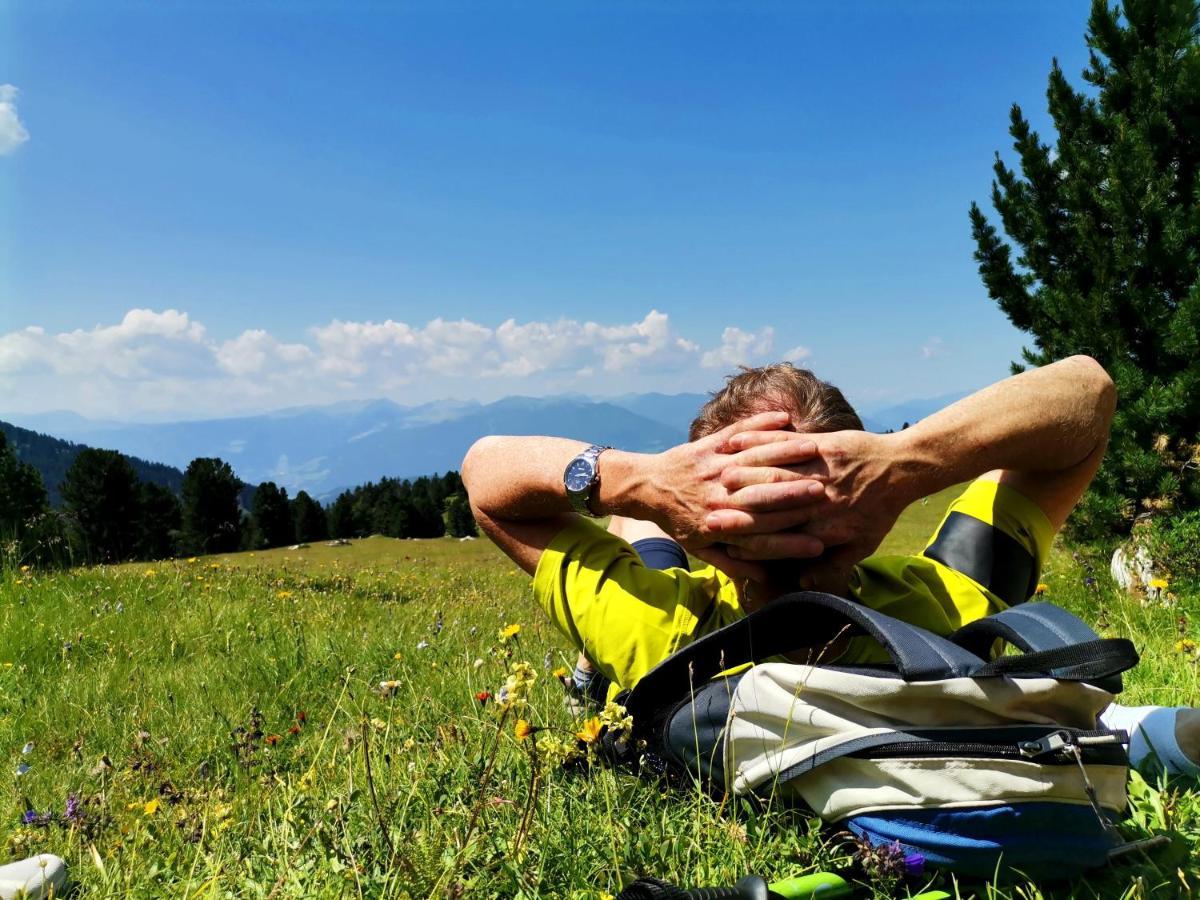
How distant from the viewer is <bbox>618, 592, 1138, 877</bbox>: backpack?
6.51 ft

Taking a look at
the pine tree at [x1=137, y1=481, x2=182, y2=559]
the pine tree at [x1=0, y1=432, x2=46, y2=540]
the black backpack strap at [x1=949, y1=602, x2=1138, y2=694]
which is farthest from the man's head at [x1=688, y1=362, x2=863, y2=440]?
the pine tree at [x1=137, y1=481, x2=182, y2=559]

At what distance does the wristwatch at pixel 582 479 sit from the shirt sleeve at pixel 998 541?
1.55 m

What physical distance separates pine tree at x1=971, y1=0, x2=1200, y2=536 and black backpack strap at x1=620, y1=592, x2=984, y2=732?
29.6ft

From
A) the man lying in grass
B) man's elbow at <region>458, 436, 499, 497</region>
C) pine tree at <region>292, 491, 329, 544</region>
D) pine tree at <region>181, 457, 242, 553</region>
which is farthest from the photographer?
pine tree at <region>292, 491, 329, 544</region>

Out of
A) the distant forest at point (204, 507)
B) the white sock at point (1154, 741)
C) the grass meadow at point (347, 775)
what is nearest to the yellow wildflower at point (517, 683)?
the grass meadow at point (347, 775)

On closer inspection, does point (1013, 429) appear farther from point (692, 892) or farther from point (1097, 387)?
point (692, 892)

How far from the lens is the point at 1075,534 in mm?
10266

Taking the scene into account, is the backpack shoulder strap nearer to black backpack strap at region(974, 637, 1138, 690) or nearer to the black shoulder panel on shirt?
black backpack strap at region(974, 637, 1138, 690)

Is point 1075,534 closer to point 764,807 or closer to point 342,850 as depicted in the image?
point 764,807

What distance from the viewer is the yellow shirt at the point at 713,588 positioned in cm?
266

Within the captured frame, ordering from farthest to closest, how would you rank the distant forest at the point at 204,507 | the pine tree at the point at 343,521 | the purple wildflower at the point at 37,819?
the pine tree at the point at 343,521
the distant forest at the point at 204,507
the purple wildflower at the point at 37,819

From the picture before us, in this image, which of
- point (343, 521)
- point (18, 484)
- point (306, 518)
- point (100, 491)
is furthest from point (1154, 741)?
point (343, 521)

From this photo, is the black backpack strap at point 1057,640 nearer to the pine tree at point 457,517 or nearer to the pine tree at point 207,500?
the pine tree at point 457,517

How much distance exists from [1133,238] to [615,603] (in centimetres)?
1064
